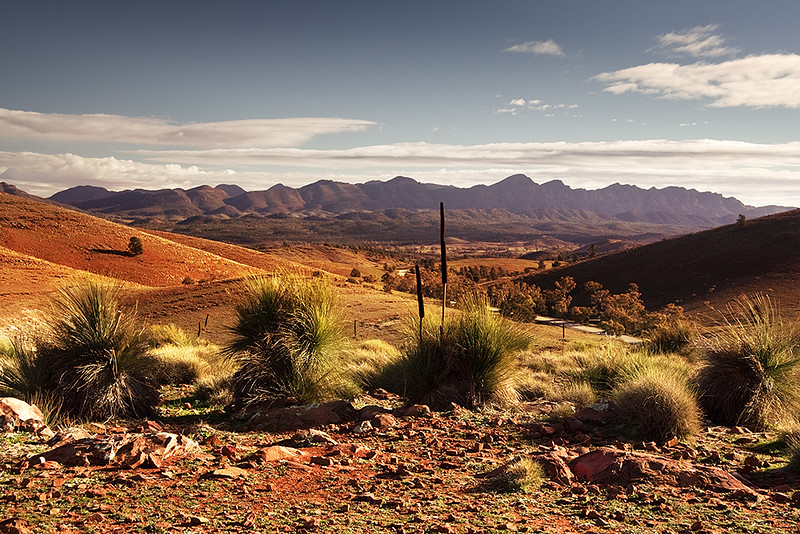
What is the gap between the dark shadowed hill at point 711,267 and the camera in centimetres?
4550

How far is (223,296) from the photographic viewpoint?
29672mm

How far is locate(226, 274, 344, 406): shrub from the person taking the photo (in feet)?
30.5

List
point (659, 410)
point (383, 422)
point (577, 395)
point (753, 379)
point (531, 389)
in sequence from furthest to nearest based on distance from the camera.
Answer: point (531, 389), point (577, 395), point (753, 379), point (383, 422), point (659, 410)

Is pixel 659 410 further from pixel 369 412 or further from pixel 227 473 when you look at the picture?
pixel 227 473

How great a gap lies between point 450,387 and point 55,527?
6.40 meters

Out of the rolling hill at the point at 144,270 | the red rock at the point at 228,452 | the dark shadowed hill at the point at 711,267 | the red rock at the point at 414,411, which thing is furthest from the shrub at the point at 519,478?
the dark shadowed hill at the point at 711,267

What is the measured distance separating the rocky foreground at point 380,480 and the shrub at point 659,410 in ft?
0.99

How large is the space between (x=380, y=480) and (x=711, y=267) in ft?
189

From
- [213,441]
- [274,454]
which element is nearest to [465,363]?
[274,454]

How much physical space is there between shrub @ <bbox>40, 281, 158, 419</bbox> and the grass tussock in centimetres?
467

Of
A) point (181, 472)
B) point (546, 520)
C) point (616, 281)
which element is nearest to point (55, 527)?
point (181, 472)

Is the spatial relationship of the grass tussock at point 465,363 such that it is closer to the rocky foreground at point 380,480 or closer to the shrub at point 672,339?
the rocky foreground at point 380,480

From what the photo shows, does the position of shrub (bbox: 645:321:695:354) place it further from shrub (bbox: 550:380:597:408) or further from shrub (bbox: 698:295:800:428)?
shrub (bbox: 698:295:800:428)

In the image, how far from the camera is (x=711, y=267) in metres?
53.6
